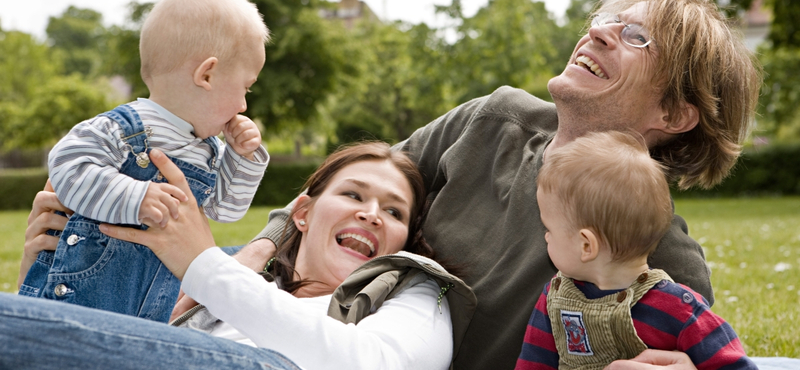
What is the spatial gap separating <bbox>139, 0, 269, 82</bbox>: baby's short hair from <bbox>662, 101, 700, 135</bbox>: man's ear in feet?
6.04

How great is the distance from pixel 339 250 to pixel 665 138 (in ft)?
5.12

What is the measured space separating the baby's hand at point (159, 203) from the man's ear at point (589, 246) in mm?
1301

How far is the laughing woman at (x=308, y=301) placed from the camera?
1559 mm

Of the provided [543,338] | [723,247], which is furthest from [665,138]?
[723,247]

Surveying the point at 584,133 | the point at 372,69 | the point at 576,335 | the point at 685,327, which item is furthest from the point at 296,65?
the point at 685,327

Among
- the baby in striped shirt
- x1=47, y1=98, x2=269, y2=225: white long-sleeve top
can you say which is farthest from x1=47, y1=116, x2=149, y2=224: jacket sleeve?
the baby in striped shirt

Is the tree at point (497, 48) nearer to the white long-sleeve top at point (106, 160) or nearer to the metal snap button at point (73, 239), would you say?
the white long-sleeve top at point (106, 160)

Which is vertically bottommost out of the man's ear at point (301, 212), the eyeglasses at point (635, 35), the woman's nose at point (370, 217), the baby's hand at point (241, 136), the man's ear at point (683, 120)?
the man's ear at point (301, 212)

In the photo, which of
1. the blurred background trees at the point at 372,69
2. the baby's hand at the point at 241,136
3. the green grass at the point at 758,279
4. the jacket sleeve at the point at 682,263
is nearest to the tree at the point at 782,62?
the blurred background trees at the point at 372,69

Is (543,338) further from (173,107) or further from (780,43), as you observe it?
(780,43)

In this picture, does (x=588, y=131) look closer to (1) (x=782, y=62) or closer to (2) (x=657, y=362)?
(2) (x=657, y=362)

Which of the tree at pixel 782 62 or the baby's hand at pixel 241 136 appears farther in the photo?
the tree at pixel 782 62

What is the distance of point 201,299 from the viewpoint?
195 centimetres

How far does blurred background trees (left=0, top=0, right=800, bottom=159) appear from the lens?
19078 millimetres
